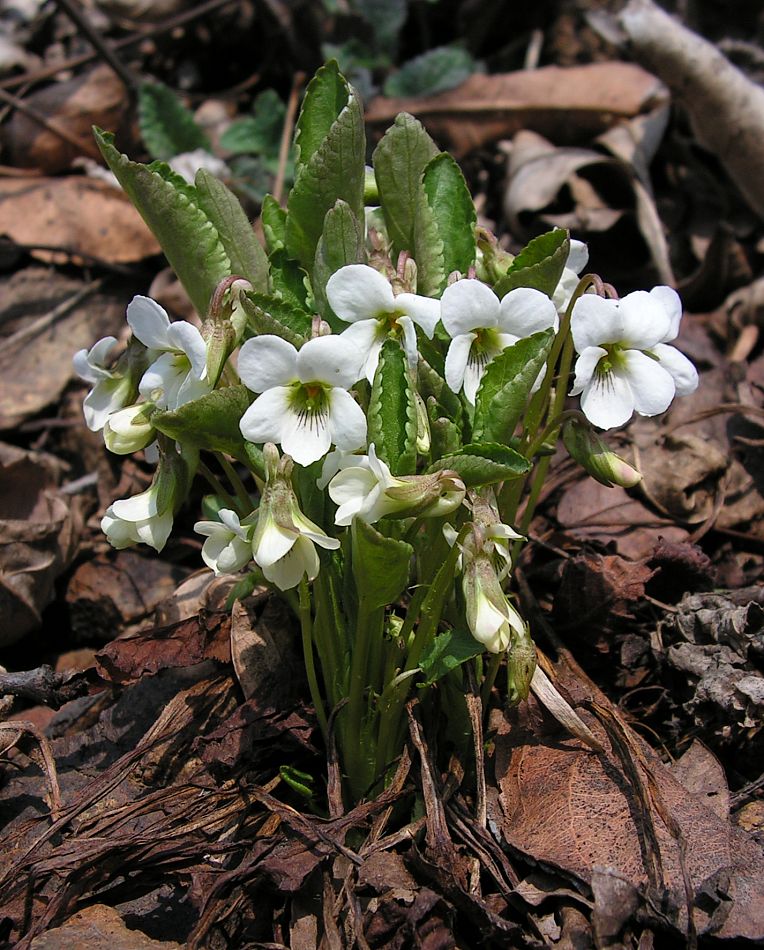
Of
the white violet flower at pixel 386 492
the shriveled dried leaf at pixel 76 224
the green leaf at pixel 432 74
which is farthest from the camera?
the green leaf at pixel 432 74

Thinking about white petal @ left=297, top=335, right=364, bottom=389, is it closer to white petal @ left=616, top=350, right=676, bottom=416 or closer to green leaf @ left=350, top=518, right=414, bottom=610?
green leaf @ left=350, top=518, right=414, bottom=610

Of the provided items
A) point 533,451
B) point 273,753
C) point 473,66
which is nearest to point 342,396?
point 533,451

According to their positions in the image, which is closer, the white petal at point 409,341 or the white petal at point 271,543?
the white petal at point 271,543

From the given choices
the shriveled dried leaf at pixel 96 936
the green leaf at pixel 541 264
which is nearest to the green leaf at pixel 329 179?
the green leaf at pixel 541 264

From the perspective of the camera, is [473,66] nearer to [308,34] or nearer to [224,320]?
[308,34]

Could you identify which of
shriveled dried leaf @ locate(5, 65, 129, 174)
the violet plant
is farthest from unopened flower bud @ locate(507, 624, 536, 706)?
shriveled dried leaf @ locate(5, 65, 129, 174)

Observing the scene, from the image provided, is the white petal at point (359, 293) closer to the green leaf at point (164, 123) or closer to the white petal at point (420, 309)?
the white petal at point (420, 309)

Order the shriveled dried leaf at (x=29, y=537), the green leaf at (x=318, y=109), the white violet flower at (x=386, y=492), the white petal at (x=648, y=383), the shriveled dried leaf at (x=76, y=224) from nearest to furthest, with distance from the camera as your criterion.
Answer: the white violet flower at (x=386, y=492) → the white petal at (x=648, y=383) → the green leaf at (x=318, y=109) → the shriveled dried leaf at (x=29, y=537) → the shriveled dried leaf at (x=76, y=224)
